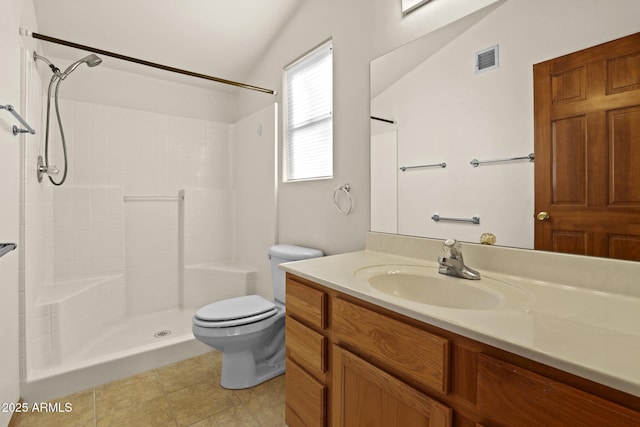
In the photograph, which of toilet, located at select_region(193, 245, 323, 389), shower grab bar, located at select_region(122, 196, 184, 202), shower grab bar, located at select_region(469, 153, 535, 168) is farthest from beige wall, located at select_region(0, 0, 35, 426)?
shower grab bar, located at select_region(469, 153, 535, 168)

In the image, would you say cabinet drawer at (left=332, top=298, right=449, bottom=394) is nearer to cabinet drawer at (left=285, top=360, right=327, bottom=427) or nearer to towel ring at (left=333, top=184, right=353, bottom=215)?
cabinet drawer at (left=285, top=360, right=327, bottom=427)

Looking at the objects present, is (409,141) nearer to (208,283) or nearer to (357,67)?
(357,67)

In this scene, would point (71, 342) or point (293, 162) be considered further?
point (293, 162)

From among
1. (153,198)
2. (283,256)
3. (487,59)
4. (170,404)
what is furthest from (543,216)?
(153,198)

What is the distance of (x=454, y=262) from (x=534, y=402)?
0.58 meters

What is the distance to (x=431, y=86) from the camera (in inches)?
54.2

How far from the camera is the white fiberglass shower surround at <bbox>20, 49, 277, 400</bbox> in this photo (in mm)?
1968

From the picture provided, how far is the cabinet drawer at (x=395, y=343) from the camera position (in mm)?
753

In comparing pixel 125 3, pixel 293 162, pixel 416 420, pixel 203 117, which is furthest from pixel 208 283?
pixel 416 420

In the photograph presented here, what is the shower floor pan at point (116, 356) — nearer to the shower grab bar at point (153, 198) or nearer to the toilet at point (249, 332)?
the toilet at point (249, 332)

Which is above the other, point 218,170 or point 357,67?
point 357,67

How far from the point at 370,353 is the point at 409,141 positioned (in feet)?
3.24

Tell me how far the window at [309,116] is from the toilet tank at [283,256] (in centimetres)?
52

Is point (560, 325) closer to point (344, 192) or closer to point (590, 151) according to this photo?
point (590, 151)
